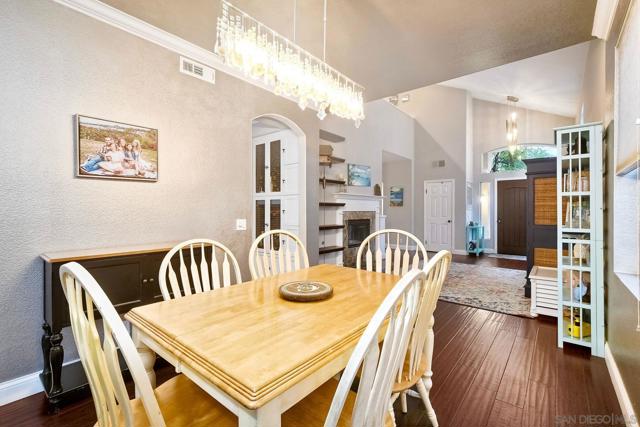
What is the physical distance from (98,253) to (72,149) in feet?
2.58

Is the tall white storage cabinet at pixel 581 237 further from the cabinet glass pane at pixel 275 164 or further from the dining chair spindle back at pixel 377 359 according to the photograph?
the cabinet glass pane at pixel 275 164

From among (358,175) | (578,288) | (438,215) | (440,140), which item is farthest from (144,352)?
(440,140)

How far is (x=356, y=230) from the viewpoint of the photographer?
225 inches

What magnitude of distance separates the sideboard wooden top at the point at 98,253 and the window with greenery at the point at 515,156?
8.34 m

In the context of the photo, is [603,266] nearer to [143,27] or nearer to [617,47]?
[617,47]

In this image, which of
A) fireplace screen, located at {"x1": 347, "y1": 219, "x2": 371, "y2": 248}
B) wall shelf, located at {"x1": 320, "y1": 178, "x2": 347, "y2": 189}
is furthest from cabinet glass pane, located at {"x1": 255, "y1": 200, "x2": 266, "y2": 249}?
fireplace screen, located at {"x1": 347, "y1": 219, "x2": 371, "y2": 248}

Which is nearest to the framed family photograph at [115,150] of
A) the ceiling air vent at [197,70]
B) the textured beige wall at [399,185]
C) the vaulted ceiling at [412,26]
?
the ceiling air vent at [197,70]

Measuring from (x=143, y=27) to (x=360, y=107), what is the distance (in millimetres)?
1870

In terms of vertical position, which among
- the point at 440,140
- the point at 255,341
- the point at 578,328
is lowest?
the point at 578,328

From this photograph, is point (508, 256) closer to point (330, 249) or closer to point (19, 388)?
point (330, 249)

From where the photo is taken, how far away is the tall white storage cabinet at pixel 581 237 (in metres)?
2.24

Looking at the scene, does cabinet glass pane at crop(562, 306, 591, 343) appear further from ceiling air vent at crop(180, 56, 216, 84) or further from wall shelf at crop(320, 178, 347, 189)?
A: ceiling air vent at crop(180, 56, 216, 84)

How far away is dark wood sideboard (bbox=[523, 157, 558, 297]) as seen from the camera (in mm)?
3611

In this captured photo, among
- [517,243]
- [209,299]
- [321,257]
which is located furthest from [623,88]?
[517,243]
